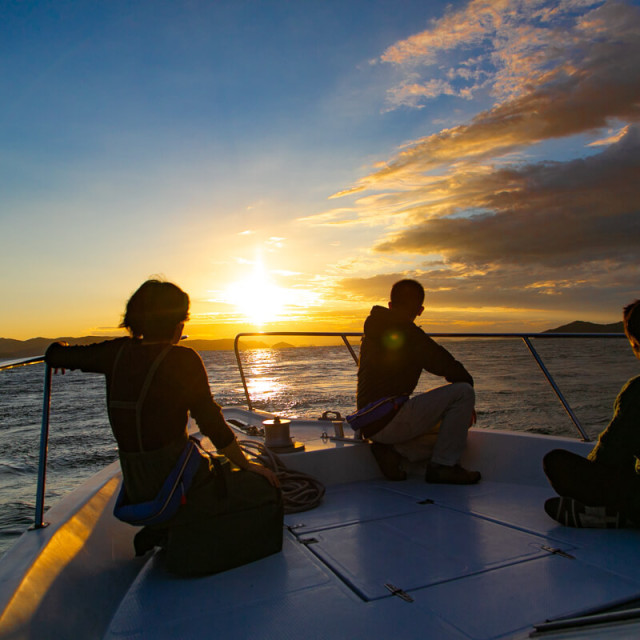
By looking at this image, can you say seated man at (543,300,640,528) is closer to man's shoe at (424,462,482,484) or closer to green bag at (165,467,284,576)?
man's shoe at (424,462,482,484)

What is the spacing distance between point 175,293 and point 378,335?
4.50 feet

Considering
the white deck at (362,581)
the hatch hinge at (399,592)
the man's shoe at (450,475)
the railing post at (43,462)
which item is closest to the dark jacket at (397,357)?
the man's shoe at (450,475)

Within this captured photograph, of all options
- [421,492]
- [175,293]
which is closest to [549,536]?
[421,492]

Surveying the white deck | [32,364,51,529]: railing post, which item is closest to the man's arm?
the white deck

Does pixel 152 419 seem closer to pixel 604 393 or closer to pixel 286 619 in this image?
pixel 286 619

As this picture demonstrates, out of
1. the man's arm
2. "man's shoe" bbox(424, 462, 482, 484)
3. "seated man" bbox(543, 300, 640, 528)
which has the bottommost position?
"man's shoe" bbox(424, 462, 482, 484)

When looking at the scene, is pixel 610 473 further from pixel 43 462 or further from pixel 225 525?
pixel 43 462

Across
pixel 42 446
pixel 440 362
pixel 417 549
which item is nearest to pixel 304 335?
pixel 440 362

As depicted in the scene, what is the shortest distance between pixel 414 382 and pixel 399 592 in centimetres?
145

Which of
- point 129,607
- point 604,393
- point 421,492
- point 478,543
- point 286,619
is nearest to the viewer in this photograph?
point 286,619

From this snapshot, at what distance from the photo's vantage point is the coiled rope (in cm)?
238

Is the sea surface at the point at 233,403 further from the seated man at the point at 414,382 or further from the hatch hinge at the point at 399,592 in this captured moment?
the hatch hinge at the point at 399,592

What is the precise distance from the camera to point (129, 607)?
1.51 meters

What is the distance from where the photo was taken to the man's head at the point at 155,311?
165 centimetres
